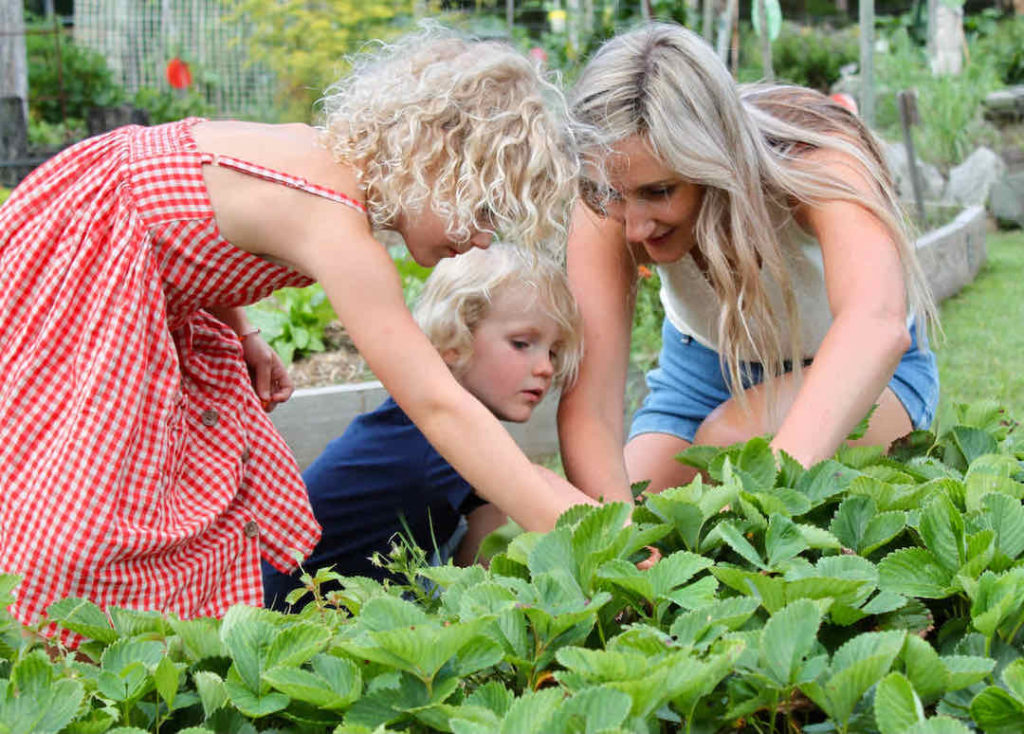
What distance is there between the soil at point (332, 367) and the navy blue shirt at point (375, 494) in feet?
5.93

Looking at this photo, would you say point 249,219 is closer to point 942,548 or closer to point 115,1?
point 942,548

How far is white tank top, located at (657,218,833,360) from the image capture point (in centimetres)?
287

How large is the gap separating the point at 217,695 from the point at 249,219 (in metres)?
1.25

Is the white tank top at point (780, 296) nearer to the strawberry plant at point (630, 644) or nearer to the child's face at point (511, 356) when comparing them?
the child's face at point (511, 356)

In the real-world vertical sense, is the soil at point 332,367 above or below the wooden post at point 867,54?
below

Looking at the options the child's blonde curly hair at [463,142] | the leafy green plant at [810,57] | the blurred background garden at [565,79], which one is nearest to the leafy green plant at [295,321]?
the blurred background garden at [565,79]

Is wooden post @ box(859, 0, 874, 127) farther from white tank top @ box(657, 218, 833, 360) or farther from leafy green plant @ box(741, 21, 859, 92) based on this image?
leafy green plant @ box(741, 21, 859, 92)

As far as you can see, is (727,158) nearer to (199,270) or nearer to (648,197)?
(648,197)

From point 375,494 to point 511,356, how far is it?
1.46 feet

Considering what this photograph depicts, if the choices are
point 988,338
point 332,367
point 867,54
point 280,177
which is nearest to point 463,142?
point 280,177

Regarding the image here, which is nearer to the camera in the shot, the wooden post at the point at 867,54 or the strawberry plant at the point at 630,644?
the strawberry plant at the point at 630,644

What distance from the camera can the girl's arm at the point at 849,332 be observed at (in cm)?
212

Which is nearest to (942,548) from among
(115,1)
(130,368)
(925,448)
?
(925,448)

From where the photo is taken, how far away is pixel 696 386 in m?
3.30
